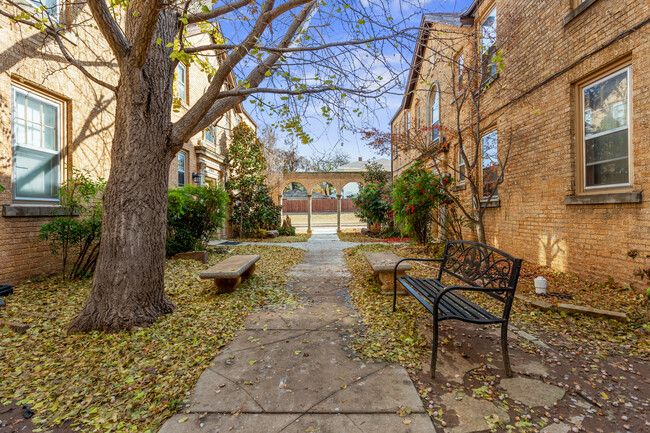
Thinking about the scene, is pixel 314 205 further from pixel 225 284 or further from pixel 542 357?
pixel 542 357

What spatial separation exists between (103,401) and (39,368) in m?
0.90

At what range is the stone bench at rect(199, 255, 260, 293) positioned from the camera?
13.8 ft

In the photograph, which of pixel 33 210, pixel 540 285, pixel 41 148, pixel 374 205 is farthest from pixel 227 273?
pixel 374 205

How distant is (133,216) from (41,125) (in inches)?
147

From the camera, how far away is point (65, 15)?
5660mm

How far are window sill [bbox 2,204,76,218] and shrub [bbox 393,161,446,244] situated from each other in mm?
7201

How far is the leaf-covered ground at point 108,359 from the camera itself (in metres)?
2.02

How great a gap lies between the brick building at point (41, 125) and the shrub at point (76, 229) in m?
0.22

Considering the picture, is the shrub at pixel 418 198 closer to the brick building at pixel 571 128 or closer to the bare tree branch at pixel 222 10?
the brick building at pixel 571 128

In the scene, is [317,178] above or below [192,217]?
above

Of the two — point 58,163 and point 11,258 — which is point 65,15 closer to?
point 58,163

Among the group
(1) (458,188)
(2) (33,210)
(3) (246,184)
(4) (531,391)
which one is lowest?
(4) (531,391)

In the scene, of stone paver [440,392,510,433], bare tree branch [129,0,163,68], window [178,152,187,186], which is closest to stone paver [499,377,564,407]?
stone paver [440,392,510,433]

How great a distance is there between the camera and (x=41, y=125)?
5305 millimetres
